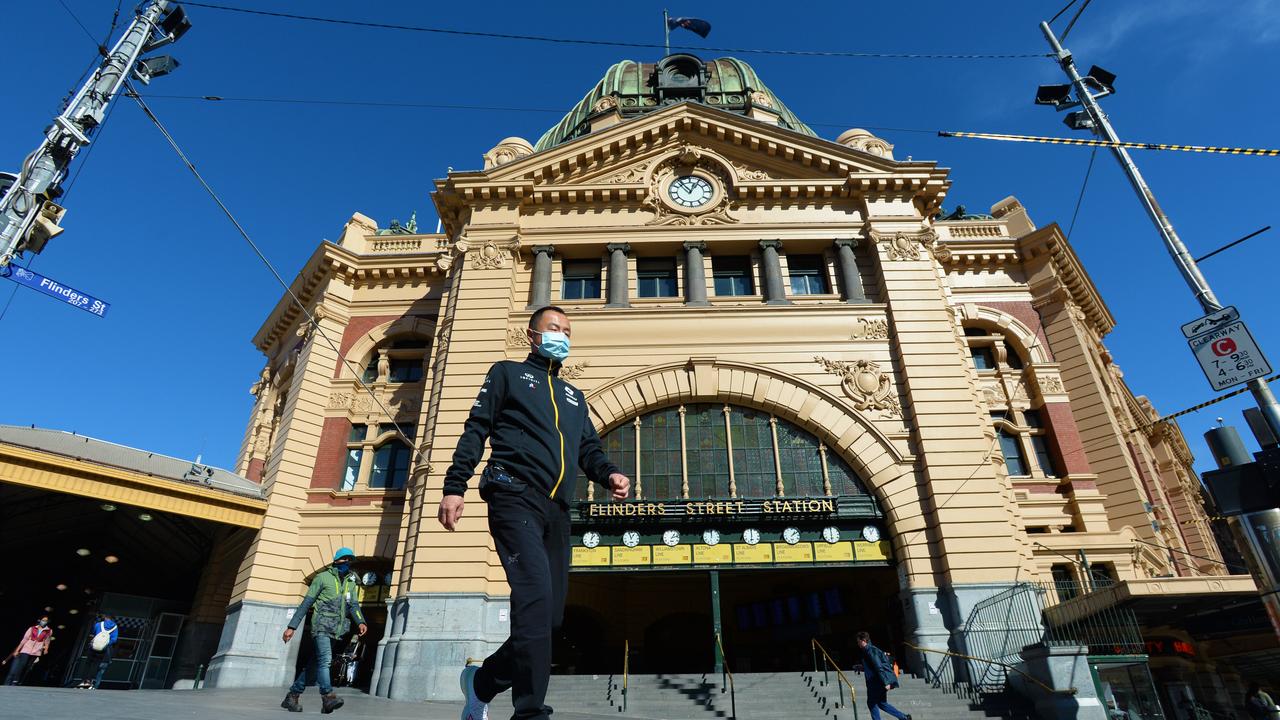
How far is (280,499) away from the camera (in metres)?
23.1

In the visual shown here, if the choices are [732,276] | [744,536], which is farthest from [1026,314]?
[744,536]

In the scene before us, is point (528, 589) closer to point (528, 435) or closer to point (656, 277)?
point (528, 435)

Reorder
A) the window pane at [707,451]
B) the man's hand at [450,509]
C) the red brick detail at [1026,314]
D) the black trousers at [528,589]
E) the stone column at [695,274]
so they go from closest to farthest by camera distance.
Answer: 1. the black trousers at [528,589]
2. the man's hand at [450,509]
3. the window pane at [707,451]
4. the stone column at [695,274]
5. the red brick detail at [1026,314]

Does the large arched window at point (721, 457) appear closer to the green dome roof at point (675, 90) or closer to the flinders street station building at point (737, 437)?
the flinders street station building at point (737, 437)

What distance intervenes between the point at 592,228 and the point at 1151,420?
34123mm

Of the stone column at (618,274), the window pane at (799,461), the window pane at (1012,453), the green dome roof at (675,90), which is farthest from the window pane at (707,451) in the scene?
the green dome roof at (675,90)

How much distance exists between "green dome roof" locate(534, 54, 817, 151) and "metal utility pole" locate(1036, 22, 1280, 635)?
73.5 ft

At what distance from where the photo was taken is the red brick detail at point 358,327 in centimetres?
2684

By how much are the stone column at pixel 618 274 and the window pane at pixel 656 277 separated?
80 centimetres

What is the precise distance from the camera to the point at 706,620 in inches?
1085

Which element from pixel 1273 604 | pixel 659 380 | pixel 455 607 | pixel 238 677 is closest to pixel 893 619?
pixel 659 380

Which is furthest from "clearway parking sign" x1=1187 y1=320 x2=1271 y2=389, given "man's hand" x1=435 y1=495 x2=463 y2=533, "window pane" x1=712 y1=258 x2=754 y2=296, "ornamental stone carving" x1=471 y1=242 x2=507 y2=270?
"ornamental stone carving" x1=471 y1=242 x2=507 y2=270

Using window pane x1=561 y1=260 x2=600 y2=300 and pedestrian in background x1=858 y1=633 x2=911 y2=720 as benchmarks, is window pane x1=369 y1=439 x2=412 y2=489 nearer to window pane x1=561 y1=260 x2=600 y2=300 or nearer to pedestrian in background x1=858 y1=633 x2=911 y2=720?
window pane x1=561 y1=260 x2=600 y2=300

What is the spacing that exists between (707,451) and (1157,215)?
41.7 feet
